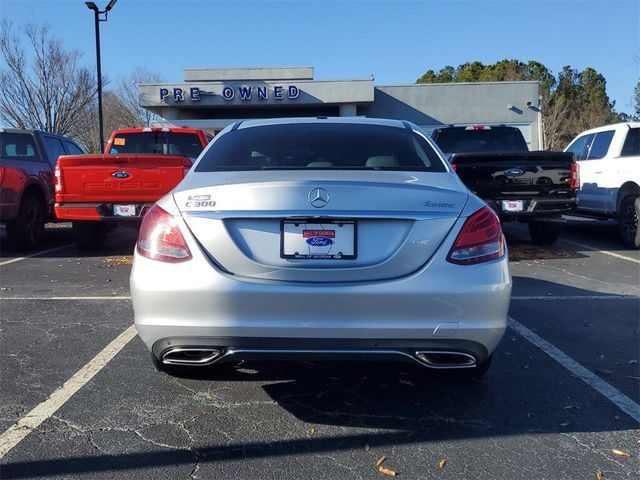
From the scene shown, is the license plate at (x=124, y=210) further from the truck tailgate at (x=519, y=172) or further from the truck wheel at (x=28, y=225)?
the truck tailgate at (x=519, y=172)

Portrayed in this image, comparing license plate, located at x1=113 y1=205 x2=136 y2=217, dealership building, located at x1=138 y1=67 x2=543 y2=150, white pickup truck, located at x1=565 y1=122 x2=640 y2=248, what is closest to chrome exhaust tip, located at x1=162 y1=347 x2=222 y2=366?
license plate, located at x1=113 y1=205 x2=136 y2=217

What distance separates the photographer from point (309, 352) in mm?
2902

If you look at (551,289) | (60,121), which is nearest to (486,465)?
(551,289)

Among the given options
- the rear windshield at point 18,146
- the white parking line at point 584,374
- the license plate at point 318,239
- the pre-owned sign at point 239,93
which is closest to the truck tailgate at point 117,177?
the rear windshield at point 18,146

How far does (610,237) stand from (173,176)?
25.7 ft

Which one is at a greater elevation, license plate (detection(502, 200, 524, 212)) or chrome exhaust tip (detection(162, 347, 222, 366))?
license plate (detection(502, 200, 524, 212))

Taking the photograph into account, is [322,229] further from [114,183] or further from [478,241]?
[114,183]

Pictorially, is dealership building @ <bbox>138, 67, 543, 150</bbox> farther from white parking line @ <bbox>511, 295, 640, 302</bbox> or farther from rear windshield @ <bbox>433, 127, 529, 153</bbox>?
white parking line @ <bbox>511, 295, 640, 302</bbox>

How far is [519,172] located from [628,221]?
2.32 meters

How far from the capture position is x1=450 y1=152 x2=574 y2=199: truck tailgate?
8.25m

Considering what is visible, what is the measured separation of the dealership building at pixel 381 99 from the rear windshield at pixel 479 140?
2424 centimetres

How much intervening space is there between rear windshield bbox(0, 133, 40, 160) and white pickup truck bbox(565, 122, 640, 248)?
30.0 feet

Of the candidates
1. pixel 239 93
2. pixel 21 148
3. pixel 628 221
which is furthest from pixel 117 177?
pixel 239 93

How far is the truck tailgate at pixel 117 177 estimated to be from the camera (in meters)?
7.87
